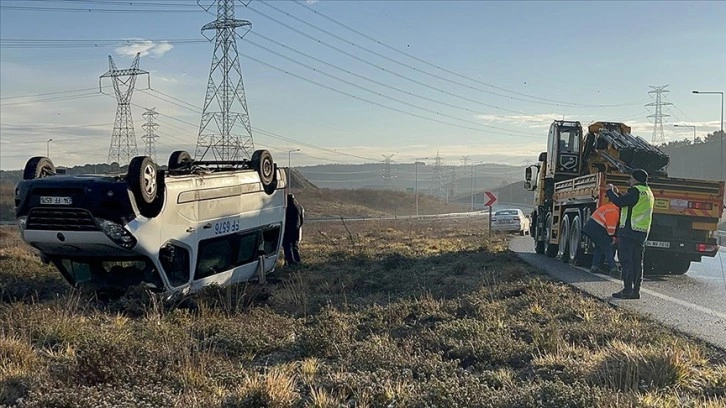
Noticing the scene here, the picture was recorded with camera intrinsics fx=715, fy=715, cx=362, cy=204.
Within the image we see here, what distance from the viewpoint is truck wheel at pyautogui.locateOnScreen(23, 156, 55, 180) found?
30.5ft

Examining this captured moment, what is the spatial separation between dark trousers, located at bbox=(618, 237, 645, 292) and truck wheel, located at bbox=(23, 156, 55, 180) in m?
8.25

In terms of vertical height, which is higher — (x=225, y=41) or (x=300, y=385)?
(x=225, y=41)

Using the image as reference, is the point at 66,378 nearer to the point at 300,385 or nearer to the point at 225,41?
the point at 300,385

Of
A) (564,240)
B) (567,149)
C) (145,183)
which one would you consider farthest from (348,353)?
(567,149)

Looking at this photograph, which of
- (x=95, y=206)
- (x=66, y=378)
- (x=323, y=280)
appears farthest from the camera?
(x=323, y=280)

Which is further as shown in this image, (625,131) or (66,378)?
(625,131)

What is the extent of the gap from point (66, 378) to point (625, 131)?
1571 centimetres

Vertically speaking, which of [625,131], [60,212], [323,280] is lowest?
[323,280]

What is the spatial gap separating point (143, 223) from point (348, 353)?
11.4 feet

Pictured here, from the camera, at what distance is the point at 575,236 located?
16125 millimetres

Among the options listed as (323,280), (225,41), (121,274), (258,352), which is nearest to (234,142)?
(225,41)

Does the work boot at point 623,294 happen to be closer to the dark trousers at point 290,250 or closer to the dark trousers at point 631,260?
the dark trousers at point 631,260

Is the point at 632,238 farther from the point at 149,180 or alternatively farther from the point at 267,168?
the point at 149,180

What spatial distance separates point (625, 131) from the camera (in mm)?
17922
